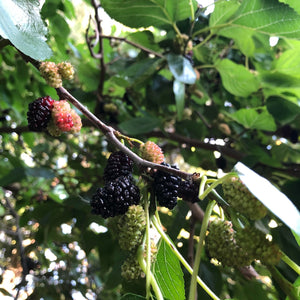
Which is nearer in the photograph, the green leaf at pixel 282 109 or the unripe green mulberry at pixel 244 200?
the unripe green mulberry at pixel 244 200

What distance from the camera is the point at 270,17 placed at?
74cm

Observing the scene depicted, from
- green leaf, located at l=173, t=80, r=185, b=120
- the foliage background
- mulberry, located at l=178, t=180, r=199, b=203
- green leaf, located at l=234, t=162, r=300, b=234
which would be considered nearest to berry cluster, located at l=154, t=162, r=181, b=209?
mulberry, located at l=178, t=180, r=199, b=203

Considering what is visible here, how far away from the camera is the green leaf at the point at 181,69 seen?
30.7 inches


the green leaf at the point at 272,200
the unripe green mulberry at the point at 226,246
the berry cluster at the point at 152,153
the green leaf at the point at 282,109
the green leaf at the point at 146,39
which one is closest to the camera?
the green leaf at the point at 272,200

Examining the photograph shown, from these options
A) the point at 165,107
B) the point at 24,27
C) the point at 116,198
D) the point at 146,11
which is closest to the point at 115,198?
the point at 116,198

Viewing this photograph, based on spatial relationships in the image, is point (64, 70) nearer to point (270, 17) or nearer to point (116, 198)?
point (116, 198)

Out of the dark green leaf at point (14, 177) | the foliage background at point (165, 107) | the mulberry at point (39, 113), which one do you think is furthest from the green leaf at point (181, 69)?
the dark green leaf at point (14, 177)

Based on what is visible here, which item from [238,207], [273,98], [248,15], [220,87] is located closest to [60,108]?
[238,207]

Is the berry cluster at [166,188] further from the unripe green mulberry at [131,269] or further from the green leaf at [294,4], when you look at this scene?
the green leaf at [294,4]

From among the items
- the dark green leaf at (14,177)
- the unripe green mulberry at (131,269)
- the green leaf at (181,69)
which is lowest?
the dark green leaf at (14,177)

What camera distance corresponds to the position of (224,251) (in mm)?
394

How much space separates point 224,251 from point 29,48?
344 millimetres

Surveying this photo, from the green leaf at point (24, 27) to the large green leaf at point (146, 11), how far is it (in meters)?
0.30

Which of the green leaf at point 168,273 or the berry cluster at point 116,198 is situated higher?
the berry cluster at point 116,198
